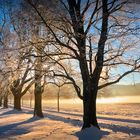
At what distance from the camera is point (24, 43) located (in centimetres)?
1912

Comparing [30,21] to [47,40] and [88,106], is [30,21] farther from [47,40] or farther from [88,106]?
[88,106]

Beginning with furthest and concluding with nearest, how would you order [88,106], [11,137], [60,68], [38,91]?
[38,91]
[60,68]
[88,106]
[11,137]

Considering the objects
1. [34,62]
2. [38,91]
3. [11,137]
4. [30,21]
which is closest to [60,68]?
[34,62]

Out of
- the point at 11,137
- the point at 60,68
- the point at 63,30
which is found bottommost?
the point at 11,137

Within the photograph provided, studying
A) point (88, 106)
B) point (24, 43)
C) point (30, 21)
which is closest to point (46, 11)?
point (30, 21)

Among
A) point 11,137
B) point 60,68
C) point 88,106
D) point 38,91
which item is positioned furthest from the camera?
point 38,91

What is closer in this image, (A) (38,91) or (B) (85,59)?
(B) (85,59)

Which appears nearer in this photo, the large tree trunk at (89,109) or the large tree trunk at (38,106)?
the large tree trunk at (89,109)

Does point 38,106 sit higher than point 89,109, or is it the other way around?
point 38,106

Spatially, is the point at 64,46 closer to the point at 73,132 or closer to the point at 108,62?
the point at 108,62

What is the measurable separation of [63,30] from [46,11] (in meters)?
1.25

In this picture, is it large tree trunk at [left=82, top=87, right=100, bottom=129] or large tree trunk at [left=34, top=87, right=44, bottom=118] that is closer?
large tree trunk at [left=82, top=87, right=100, bottom=129]

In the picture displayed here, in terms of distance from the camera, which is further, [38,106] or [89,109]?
[38,106]

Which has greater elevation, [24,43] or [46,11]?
[46,11]
